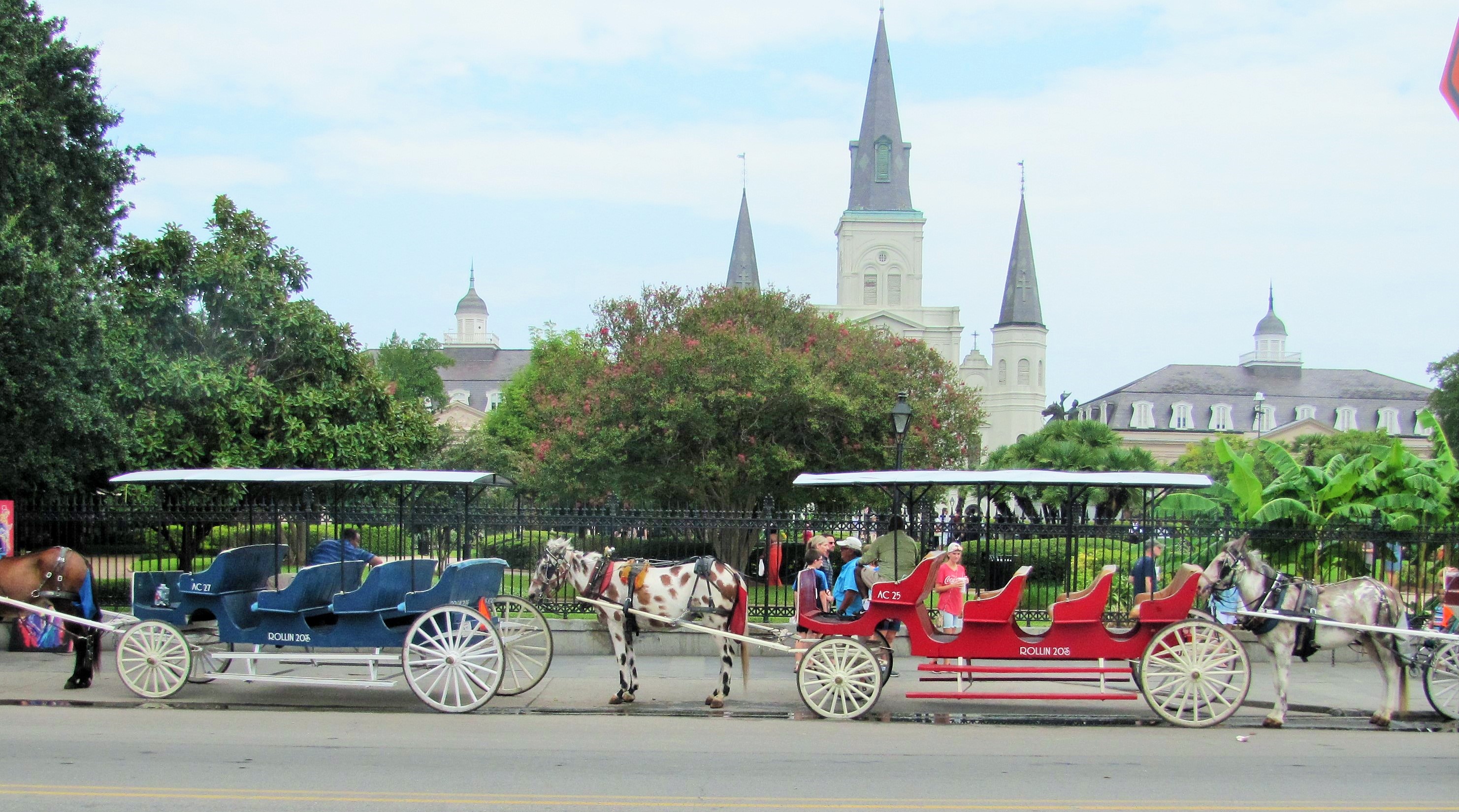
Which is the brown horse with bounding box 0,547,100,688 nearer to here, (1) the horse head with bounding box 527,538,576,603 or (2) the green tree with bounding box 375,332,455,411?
(1) the horse head with bounding box 527,538,576,603

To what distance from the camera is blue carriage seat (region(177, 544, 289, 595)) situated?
36.9ft

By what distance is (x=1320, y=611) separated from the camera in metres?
11.2

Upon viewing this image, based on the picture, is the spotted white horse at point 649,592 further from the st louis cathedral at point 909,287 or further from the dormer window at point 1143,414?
the dormer window at point 1143,414

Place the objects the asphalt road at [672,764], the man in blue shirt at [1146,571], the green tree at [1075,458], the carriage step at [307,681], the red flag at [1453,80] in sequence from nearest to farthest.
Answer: the red flag at [1453,80]
the asphalt road at [672,764]
the carriage step at [307,681]
the man in blue shirt at [1146,571]
the green tree at [1075,458]

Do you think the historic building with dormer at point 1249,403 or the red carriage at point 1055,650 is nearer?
the red carriage at point 1055,650

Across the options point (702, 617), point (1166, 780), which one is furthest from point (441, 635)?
point (1166, 780)

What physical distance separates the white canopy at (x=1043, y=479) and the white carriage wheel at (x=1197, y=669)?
154cm

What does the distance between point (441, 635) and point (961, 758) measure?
187 inches

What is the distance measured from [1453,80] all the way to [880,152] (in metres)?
87.8

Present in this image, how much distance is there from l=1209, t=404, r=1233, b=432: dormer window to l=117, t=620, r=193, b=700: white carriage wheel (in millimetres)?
88150

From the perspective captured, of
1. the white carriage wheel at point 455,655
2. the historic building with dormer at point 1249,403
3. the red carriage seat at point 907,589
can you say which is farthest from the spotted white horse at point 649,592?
the historic building with dormer at point 1249,403

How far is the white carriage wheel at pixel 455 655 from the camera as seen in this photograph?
1075cm

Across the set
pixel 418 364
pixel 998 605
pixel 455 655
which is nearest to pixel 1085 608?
pixel 998 605

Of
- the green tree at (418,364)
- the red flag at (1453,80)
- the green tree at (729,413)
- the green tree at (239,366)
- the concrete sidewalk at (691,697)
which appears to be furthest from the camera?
the green tree at (418,364)
